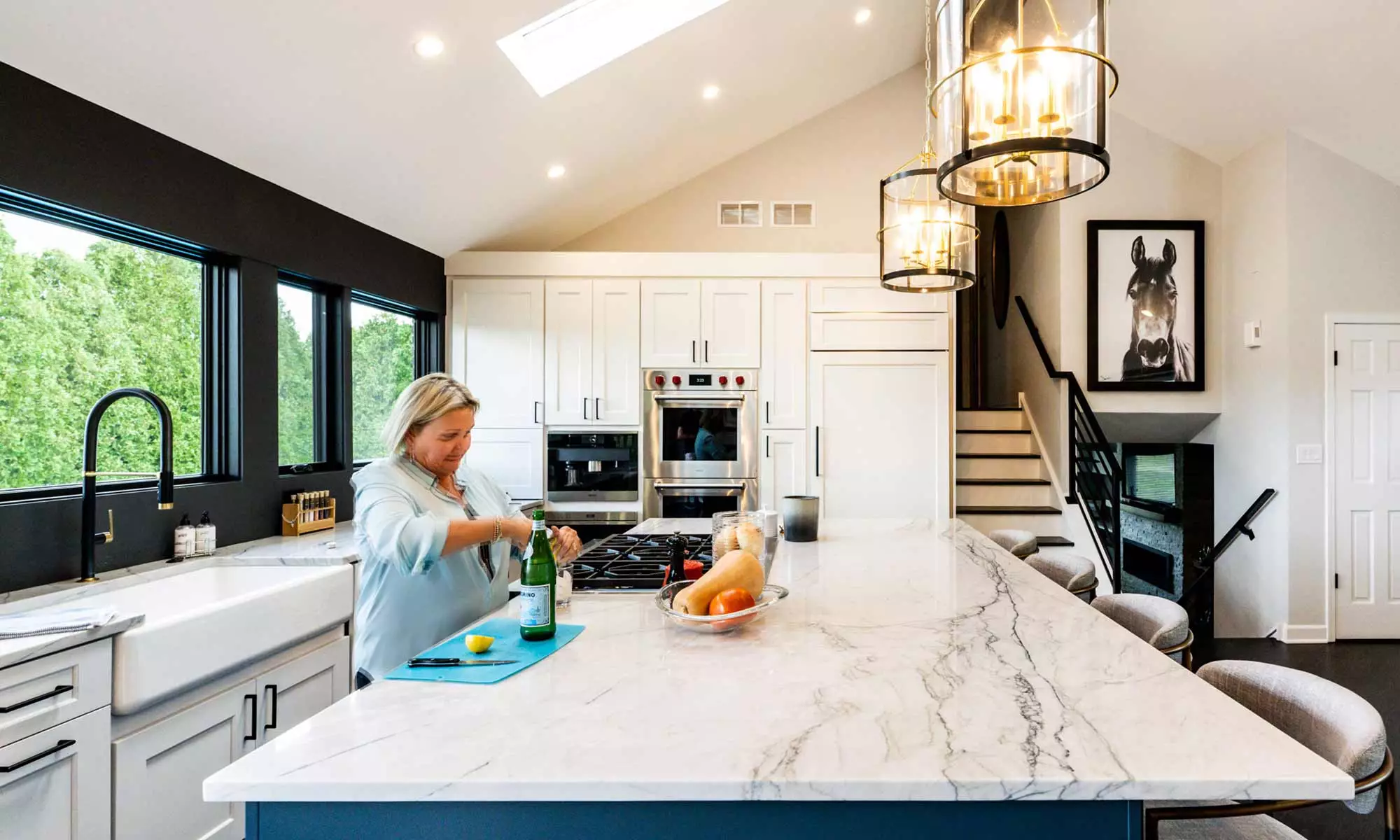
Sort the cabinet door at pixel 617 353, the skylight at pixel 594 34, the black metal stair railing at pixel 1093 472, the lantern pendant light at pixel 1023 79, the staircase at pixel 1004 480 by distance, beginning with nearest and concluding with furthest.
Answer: the lantern pendant light at pixel 1023 79 < the skylight at pixel 594 34 < the black metal stair railing at pixel 1093 472 < the cabinet door at pixel 617 353 < the staircase at pixel 1004 480

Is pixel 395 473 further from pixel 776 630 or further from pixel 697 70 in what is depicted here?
pixel 697 70

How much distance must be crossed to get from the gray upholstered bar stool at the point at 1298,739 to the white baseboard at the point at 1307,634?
13.1ft

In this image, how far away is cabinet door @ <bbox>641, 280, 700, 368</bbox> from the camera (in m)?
4.62

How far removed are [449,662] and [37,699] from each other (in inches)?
41.2

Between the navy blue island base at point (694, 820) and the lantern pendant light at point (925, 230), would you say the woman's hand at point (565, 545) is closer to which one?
the navy blue island base at point (694, 820)

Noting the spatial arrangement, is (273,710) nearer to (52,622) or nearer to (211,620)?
(211,620)

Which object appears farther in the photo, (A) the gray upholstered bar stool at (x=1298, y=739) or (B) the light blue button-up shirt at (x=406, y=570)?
(B) the light blue button-up shirt at (x=406, y=570)

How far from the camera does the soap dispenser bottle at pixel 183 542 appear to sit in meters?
2.62

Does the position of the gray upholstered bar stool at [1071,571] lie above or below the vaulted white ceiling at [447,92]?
below

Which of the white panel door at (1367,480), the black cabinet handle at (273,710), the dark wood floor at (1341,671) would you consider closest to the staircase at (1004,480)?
the dark wood floor at (1341,671)

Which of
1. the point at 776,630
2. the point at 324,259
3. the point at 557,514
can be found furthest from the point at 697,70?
the point at 776,630

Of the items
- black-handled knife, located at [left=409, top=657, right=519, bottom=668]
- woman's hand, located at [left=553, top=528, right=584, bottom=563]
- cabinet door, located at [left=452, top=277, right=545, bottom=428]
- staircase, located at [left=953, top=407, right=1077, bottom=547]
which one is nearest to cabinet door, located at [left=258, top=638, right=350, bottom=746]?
woman's hand, located at [left=553, top=528, right=584, bottom=563]

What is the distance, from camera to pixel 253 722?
220 cm

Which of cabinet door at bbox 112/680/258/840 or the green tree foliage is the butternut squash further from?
the green tree foliage
